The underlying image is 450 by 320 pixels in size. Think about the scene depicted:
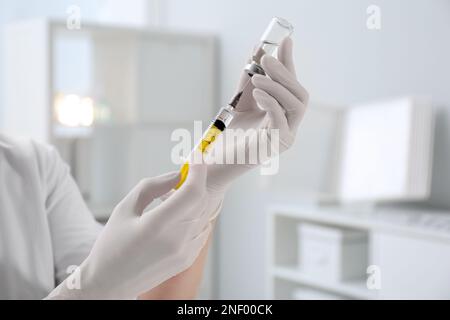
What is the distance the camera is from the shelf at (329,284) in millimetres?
1261

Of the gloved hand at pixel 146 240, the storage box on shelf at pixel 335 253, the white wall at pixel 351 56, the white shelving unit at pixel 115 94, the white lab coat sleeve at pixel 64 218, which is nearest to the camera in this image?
the gloved hand at pixel 146 240

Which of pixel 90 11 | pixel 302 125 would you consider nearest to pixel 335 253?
pixel 302 125

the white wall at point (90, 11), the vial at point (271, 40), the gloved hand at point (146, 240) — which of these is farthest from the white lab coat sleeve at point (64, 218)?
the white wall at point (90, 11)

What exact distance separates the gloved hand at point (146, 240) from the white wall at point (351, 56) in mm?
401

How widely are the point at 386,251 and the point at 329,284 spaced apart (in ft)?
0.68

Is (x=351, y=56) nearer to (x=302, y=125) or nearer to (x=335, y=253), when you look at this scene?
(x=302, y=125)

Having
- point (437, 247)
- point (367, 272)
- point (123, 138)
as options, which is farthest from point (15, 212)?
point (123, 138)

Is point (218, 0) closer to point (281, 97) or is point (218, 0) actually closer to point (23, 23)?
point (23, 23)

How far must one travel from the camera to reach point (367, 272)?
1.33 metres

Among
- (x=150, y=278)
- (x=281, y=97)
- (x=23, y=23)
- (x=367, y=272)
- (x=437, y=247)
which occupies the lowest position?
(x=367, y=272)

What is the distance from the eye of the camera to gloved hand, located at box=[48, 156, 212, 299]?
0.45 metres

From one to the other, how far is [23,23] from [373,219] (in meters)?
1.11

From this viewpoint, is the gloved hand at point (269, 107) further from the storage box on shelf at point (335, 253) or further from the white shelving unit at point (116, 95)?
the white shelving unit at point (116, 95)

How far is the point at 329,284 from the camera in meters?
1.34
